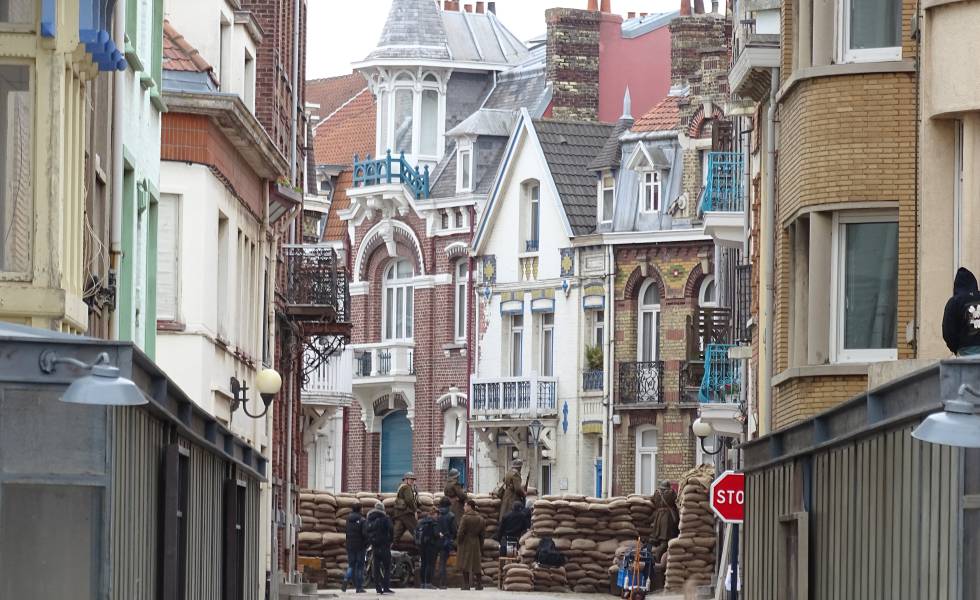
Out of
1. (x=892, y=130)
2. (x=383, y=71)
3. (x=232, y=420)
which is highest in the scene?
(x=383, y=71)

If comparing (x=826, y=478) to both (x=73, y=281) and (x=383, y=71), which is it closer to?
(x=73, y=281)

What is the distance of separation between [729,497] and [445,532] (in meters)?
21.9

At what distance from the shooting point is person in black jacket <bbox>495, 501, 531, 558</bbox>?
52.5 meters

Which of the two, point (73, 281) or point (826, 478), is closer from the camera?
point (826, 478)

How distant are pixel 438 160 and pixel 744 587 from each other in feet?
170

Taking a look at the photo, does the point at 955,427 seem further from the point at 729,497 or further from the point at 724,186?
the point at 724,186

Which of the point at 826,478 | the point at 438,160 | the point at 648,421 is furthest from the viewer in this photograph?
the point at 438,160

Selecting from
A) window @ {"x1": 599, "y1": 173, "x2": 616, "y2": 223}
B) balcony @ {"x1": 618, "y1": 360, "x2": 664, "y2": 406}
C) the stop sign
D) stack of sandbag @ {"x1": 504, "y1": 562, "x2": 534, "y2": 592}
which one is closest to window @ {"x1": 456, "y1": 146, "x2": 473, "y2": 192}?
window @ {"x1": 599, "y1": 173, "x2": 616, "y2": 223}

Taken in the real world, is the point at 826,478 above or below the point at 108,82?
below

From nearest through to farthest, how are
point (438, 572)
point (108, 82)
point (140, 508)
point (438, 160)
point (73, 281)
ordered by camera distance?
1. point (140, 508)
2. point (73, 281)
3. point (108, 82)
4. point (438, 572)
5. point (438, 160)

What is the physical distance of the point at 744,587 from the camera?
75.8 ft

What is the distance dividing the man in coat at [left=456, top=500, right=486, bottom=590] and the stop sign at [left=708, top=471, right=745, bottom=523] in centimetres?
2183

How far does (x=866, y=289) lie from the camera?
1030 inches

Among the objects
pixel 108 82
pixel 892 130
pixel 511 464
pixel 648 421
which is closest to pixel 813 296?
pixel 892 130
